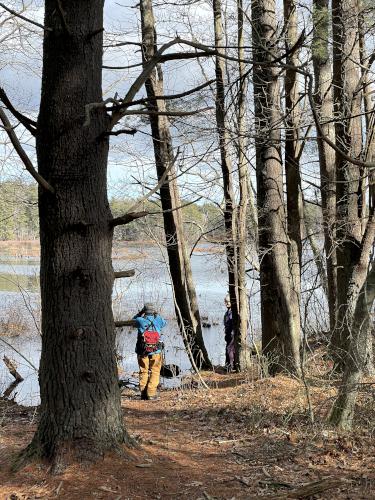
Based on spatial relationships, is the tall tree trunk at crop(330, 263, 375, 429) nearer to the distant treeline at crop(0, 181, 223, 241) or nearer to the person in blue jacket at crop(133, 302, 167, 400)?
the person in blue jacket at crop(133, 302, 167, 400)

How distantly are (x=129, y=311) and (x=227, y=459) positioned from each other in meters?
15.1

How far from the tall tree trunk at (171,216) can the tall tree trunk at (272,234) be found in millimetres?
2418

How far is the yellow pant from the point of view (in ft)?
30.8

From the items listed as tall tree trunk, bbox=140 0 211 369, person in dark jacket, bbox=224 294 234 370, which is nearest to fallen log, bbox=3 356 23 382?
tall tree trunk, bbox=140 0 211 369

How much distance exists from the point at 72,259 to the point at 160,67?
333 inches

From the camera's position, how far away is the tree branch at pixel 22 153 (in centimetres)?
358

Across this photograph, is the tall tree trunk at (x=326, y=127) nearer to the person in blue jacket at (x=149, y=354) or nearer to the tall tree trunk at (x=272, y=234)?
the tall tree trunk at (x=272, y=234)

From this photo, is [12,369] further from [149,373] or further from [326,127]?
[326,127]

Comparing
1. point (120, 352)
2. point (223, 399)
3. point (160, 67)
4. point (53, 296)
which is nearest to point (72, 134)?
point (53, 296)

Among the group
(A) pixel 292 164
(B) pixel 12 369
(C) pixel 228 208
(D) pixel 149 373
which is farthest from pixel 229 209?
(B) pixel 12 369

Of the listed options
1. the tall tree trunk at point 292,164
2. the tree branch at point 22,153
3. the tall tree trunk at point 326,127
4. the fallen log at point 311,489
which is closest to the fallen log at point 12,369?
the tall tree trunk at point 292,164

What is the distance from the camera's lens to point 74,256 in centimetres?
417

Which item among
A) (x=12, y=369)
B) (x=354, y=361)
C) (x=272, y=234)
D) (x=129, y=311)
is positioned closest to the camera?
(x=354, y=361)

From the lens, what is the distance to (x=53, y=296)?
417 centimetres
